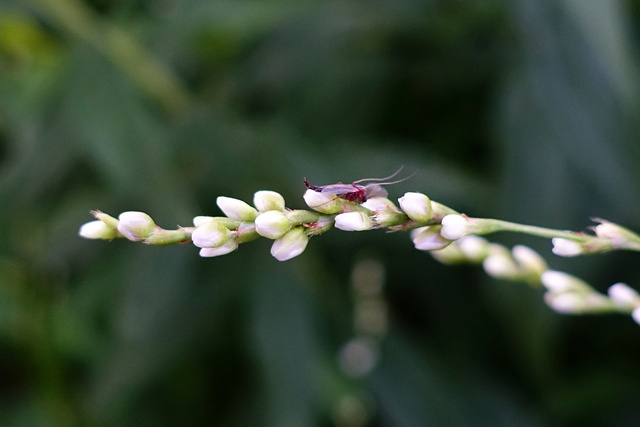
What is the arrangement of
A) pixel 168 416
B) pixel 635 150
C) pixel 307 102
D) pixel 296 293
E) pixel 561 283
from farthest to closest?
1. pixel 168 416
2. pixel 307 102
3. pixel 296 293
4. pixel 635 150
5. pixel 561 283

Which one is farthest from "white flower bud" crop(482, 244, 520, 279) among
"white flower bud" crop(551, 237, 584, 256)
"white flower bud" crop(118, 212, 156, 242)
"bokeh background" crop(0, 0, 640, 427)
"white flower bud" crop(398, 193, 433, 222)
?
"bokeh background" crop(0, 0, 640, 427)

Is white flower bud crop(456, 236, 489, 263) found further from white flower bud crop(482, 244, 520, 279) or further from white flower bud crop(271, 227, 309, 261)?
white flower bud crop(271, 227, 309, 261)

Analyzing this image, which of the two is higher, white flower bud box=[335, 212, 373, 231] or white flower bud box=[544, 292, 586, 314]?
white flower bud box=[335, 212, 373, 231]

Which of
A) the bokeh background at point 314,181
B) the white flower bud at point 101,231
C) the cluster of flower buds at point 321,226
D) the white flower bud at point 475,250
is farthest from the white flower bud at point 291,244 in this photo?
the bokeh background at point 314,181

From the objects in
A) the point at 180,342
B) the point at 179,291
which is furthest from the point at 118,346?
the point at 179,291

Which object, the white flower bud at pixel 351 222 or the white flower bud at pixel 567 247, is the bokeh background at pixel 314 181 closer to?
the white flower bud at pixel 567 247

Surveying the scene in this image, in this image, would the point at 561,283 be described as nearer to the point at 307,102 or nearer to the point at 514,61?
the point at 514,61
